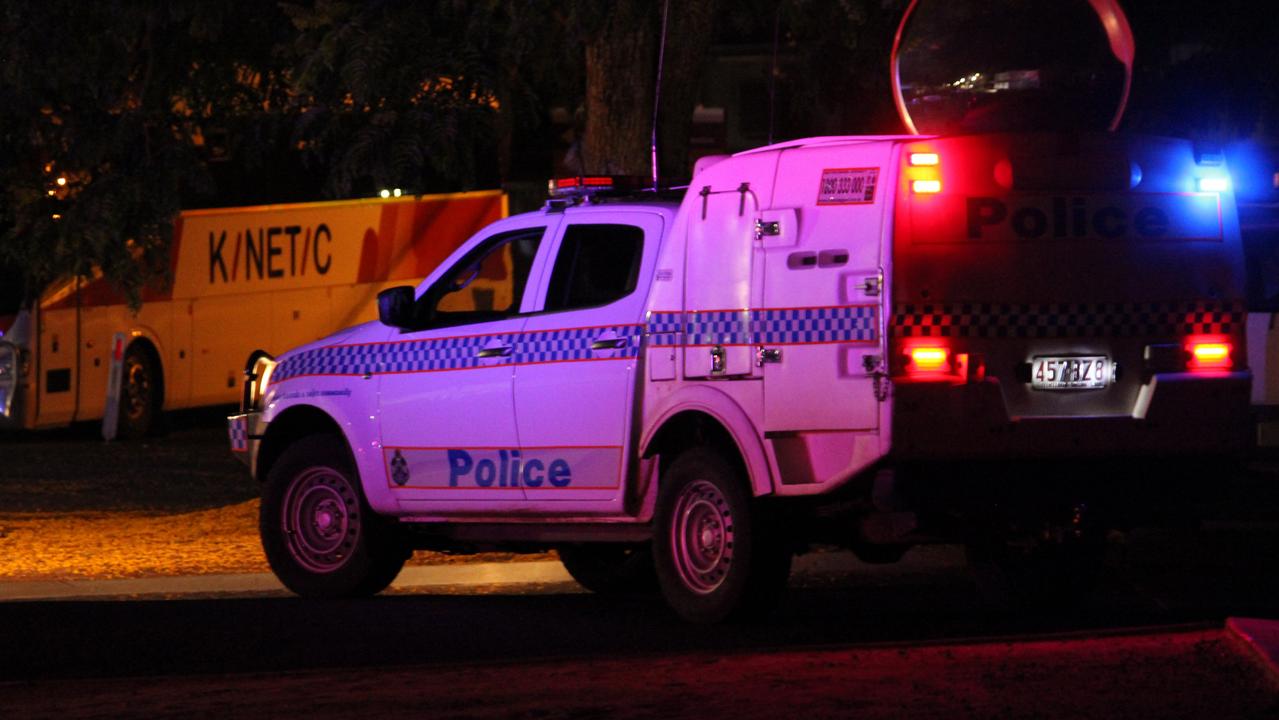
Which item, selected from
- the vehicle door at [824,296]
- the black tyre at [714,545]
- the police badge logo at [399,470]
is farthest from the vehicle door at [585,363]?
the vehicle door at [824,296]

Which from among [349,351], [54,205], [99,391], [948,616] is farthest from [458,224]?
[948,616]

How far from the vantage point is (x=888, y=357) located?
9.15m

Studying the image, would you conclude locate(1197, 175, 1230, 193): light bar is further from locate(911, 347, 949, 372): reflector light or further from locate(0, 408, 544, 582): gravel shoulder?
locate(0, 408, 544, 582): gravel shoulder

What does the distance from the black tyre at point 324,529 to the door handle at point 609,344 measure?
5.94 feet

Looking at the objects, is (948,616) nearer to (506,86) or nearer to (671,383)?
(671,383)

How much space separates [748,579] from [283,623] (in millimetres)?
2160

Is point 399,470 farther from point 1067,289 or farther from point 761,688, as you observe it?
point 761,688

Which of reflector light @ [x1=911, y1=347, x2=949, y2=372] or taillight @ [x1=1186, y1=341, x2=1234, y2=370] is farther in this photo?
taillight @ [x1=1186, y1=341, x2=1234, y2=370]

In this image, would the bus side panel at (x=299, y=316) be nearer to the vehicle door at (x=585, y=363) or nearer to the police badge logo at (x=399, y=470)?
the police badge logo at (x=399, y=470)

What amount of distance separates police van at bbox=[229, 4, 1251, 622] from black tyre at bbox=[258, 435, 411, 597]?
1092mm

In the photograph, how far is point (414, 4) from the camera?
16.0m

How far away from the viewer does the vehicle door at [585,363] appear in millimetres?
10453

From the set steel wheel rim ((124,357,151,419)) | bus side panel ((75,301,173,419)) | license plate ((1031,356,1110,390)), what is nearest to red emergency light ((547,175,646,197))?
license plate ((1031,356,1110,390))

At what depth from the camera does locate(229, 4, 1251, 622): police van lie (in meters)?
9.29
